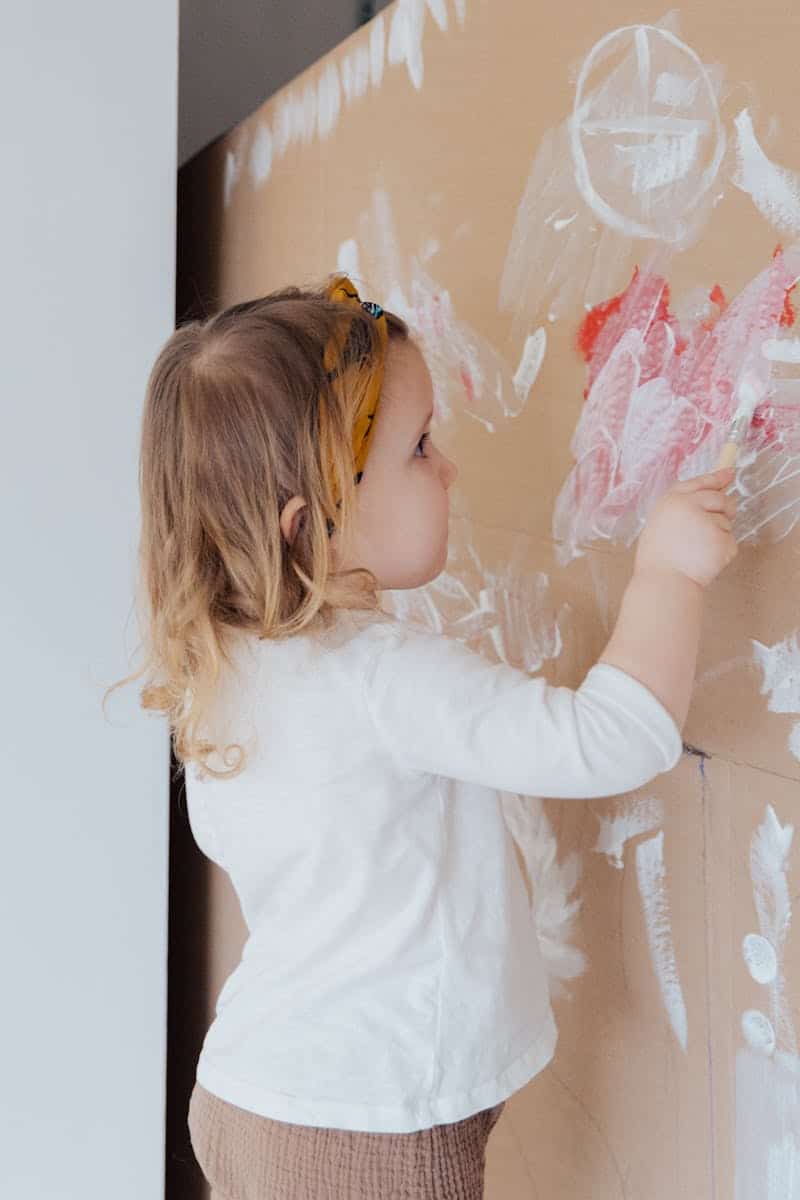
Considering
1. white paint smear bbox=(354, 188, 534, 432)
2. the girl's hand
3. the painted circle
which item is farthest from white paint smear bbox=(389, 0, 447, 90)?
the girl's hand

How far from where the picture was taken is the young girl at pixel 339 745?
2.34ft

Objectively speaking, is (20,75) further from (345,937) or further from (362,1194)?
(362,1194)

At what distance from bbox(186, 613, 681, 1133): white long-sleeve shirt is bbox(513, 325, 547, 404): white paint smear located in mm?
211

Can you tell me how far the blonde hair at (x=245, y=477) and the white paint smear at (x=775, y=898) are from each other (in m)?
0.25

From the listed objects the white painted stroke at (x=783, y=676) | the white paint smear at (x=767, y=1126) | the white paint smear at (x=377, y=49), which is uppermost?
the white paint smear at (x=377, y=49)

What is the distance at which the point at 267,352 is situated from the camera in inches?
28.5

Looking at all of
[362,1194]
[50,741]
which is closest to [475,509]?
[362,1194]

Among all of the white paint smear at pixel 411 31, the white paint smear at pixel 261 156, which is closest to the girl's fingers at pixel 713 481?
Result: the white paint smear at pixel 411 31

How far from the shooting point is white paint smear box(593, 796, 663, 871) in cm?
76

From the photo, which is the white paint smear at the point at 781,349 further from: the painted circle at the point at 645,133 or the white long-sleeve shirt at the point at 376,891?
the white long-sleeve shirt at the point at 376,891

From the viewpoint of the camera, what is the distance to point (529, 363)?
0.85 metres


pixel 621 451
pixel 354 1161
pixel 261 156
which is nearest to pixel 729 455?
pixel 621 451

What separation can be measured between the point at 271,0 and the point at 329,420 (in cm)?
102

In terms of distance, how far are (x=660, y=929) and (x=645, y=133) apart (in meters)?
0.46
